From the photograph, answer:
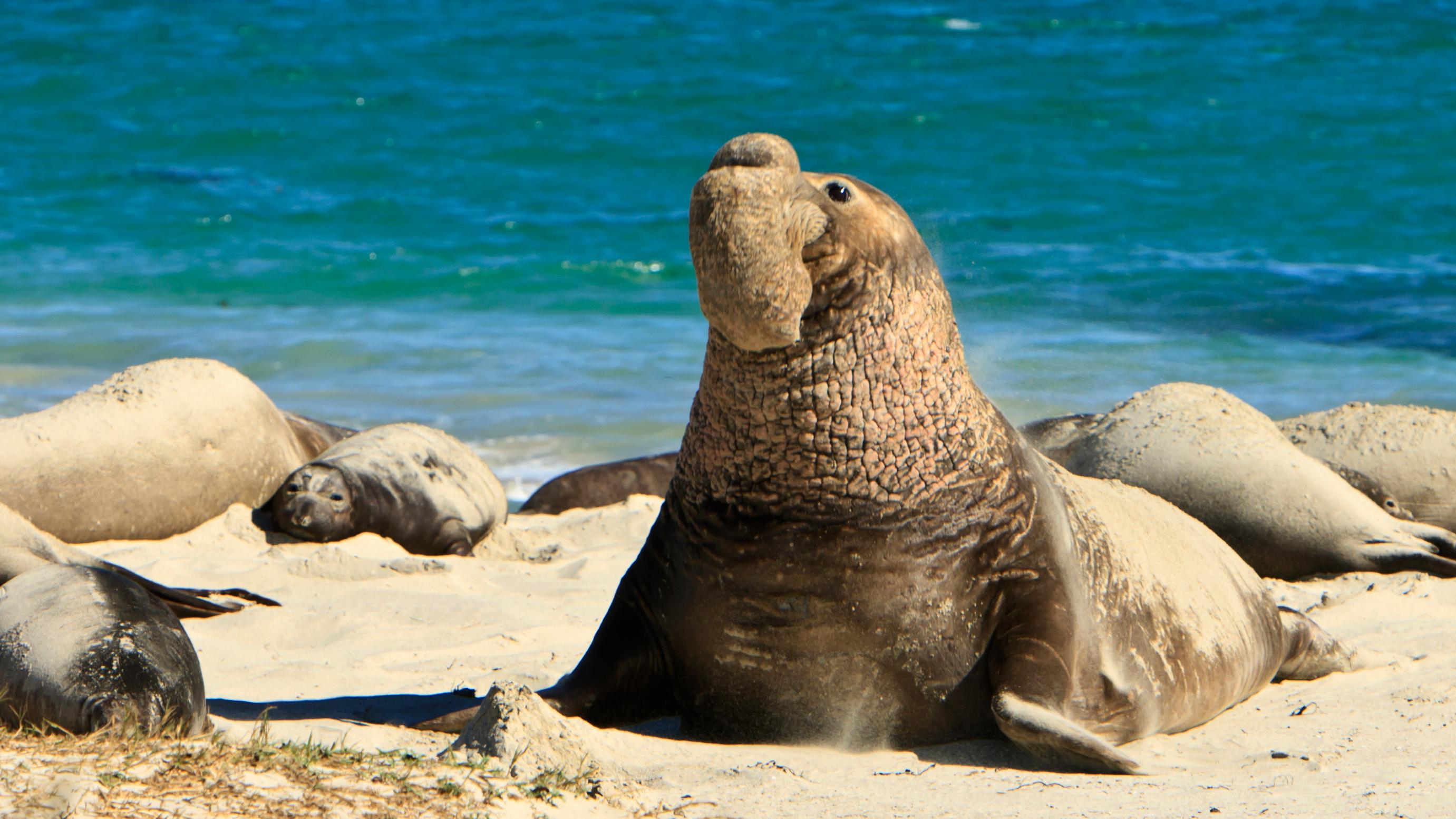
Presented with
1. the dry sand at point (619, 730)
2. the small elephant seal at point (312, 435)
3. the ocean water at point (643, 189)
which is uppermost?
the ocean water at point (643, 189)

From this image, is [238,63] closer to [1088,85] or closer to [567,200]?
[567,200]

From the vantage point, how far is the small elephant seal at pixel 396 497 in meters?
7.43

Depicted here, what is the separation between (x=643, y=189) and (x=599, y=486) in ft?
43.9

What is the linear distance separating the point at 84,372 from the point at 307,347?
1.85 meters

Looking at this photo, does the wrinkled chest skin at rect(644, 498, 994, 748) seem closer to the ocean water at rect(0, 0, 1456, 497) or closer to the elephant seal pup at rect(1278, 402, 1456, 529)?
the elephant seal pup at rect(1278, 402, 1456, 529)

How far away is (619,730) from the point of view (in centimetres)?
390

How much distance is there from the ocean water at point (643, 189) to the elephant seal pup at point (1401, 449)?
2.83m

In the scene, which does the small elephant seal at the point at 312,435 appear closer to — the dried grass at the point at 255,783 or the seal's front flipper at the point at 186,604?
the seal's front flipper at the point at 186,604

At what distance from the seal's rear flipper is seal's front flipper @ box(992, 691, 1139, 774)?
1420mm

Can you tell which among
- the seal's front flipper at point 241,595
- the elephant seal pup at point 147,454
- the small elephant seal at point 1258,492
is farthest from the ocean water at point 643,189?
→ the seal's front flipper at point 241,595

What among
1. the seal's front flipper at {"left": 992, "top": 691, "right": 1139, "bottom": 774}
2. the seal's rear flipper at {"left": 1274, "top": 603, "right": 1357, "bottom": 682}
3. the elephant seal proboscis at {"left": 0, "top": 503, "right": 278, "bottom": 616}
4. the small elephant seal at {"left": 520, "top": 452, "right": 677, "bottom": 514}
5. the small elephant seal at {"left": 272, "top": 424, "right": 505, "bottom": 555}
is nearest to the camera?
the seal's front flipper at {"left": 992, "top": 691, "right": 1139, "bottom": 774}

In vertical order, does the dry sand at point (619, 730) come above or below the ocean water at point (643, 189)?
below

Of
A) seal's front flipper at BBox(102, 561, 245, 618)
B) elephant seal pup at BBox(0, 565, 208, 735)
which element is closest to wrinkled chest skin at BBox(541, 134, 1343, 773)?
elephant seal pup at BBox(0, 565, 208, 735)

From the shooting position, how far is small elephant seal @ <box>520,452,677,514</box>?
843cm
